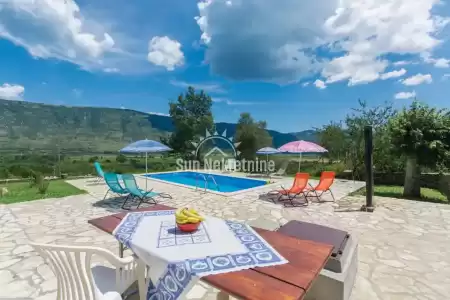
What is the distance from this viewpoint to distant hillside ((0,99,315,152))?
17.9 meters

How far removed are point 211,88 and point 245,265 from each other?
20507 millimetres

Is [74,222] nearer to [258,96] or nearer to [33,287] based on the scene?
[33,287]

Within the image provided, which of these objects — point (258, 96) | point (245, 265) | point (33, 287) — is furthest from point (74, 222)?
point (258, 96)

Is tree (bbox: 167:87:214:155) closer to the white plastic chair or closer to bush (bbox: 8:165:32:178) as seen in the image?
bush (bbox: 8:165:32:178)

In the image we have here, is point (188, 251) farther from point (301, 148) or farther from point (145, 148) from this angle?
point (301, 148)

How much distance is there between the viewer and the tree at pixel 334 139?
13.5m

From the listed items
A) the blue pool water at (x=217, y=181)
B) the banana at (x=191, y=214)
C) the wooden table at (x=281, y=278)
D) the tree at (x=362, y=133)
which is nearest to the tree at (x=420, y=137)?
the tree at (x=362, y=133)

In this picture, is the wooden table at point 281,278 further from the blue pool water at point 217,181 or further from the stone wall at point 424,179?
the stone wall at point 424,179

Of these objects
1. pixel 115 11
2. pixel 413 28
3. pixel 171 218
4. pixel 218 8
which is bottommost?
pixel 171 218

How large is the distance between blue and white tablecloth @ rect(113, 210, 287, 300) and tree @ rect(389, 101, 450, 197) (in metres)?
8.43

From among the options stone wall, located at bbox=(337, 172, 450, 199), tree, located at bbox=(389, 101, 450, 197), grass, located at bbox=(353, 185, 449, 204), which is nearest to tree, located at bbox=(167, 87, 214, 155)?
stone wall, located at bbox=(337, 172, 450, 199)

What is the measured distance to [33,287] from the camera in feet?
8.93

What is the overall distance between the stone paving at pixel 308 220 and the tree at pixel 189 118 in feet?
37.2

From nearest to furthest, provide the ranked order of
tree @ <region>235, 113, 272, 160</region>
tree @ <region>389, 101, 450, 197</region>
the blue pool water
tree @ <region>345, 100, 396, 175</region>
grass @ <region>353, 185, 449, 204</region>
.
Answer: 1. tree @ <region>389, 101, 450, 197</region>
2. grass @ <region>353, 185, 449, 204</region>
3. the blue pool water
4. tree @ <region>345, 100, 396, 175</region>
5. tree @ <region>235, 113, 272, 160</region>
